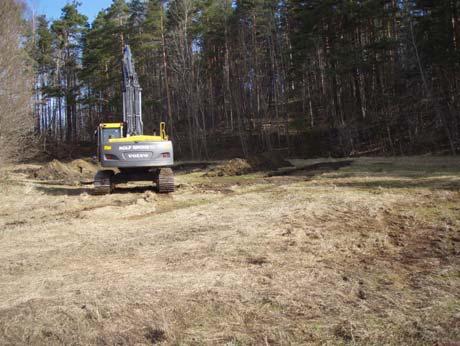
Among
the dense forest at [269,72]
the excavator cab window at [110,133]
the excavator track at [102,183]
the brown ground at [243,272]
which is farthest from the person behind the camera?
the dense forest at [269,72]

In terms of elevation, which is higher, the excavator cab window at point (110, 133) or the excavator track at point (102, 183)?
the excavator cab window at point (110, 133)

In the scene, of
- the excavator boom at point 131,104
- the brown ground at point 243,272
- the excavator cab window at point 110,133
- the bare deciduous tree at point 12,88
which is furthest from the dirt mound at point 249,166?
the brown ground at point 243,272

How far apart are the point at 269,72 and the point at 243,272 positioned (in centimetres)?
3349

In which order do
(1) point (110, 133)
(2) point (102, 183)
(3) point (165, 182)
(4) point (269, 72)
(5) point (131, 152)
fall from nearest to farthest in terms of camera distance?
(5) point (131, 152)
(3) point (165, 182)
(2) point (102, 183)
(1) point (110, 133)
(4) point (269, 72)

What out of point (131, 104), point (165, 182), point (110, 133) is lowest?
point (165, 182)

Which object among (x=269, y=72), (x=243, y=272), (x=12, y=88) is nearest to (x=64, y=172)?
(x=12, y=88)

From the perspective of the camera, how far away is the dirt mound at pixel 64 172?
21.0 m

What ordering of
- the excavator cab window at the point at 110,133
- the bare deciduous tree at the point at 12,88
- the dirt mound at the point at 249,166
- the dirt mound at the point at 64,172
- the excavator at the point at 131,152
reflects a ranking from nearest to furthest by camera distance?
1. the excavator at the point at 131,152
2. the excavator cab window at the point at 110,133
3. the bare deciduous tree at the point at 12,88
4. the dirt mound at the point at 249,166
5. the dirt mound at the point at 64,172

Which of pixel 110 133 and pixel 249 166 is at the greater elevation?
pixel 110 133

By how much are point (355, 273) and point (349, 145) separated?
72.2 feet

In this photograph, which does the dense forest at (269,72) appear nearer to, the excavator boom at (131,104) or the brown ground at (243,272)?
the excavator boom at (131,104)

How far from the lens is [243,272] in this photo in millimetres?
4742

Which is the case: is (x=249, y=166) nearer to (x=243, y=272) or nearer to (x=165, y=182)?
(x=165, y=182)

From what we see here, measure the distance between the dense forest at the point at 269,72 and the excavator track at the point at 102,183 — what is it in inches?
307
